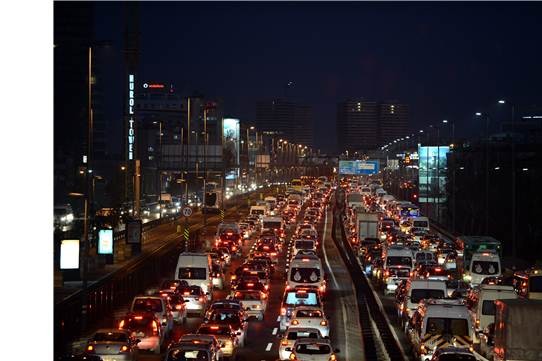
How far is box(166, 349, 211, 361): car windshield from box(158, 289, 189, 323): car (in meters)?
12.0

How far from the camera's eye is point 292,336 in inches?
958

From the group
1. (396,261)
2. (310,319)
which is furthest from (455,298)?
(396,261)

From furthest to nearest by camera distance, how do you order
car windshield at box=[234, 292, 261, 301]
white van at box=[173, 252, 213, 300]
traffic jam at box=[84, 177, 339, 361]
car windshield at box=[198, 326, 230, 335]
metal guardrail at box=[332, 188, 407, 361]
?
white van at box=[173, 252, 213, 300]
car windshield at box=[234, 292, 261, 301]
metal guardrail at box=[332, 188, 407, 361]
car windshield at box=[198, 326, 230, 335]
traffic jam at box=[84, 177, 339, 361]

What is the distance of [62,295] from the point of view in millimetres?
36250

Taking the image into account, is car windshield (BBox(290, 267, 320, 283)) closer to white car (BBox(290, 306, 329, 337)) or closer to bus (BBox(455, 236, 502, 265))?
white car (BBox(290, 306, 329, 337))

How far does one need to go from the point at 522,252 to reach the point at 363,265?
19.5 meters

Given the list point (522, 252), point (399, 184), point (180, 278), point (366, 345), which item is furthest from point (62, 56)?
point (366, 345)

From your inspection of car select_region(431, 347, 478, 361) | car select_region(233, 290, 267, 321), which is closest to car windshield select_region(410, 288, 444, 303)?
car select_region(233, 290, 267, 321)

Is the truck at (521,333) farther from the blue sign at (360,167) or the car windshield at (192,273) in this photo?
the blue sign at (360,167)

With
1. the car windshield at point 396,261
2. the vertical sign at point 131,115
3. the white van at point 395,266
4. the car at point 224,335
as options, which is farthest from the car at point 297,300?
the vertical sign at point 131,115

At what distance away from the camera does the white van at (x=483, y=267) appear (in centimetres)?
4262

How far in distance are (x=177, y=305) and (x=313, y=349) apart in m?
12.1

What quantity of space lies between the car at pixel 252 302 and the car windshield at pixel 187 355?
1378cm

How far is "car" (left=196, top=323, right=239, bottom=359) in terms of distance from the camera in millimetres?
25062
